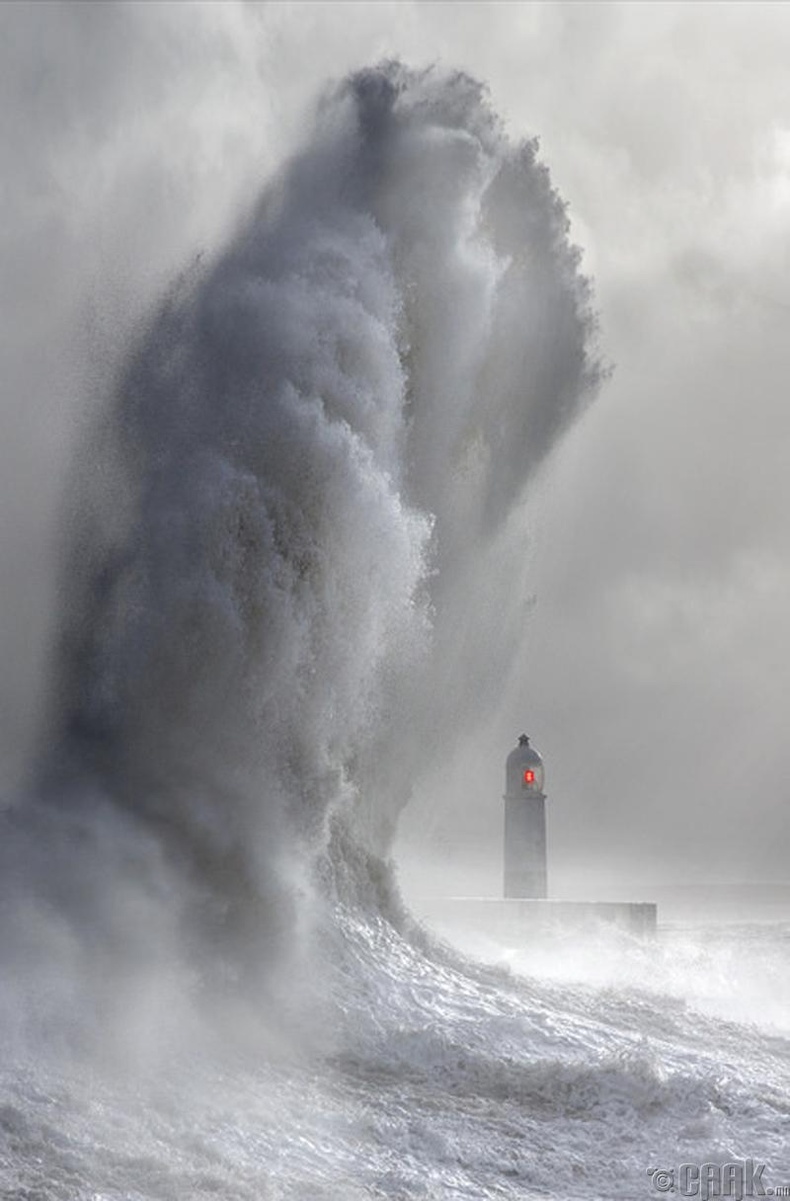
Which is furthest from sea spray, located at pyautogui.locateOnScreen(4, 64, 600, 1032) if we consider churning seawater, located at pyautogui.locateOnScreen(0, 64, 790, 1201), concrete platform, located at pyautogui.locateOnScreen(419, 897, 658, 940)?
concrete platform, located at pyautogui.locateOnScreen(419, 897, 658, 940)

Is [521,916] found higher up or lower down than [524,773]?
lower down

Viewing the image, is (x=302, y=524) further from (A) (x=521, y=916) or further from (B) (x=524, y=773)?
(B) (x=524, y=773)

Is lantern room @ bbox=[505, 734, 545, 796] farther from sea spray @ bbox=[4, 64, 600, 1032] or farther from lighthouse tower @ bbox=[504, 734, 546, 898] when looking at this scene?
sea spray @ bbox=[4, 64, 600, 1032]

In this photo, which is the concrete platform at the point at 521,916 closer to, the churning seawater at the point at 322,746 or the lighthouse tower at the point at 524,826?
the churning seawater at the point at 322,746

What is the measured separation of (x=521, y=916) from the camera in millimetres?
17531

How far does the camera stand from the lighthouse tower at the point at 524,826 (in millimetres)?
19734

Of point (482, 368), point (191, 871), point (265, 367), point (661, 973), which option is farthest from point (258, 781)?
point (661, 973)

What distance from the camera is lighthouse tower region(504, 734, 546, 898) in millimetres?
19734

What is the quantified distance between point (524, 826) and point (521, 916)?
8.22ft

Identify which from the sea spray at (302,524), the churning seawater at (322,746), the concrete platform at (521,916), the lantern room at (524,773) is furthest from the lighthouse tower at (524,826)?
the sea spray at (302,524)

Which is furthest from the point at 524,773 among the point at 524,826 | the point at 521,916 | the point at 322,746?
the point at 322,746

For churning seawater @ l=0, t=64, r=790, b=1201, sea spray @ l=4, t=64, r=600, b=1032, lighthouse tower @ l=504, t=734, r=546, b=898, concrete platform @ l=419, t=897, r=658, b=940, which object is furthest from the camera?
lighthouse tower @ l=504, t=734, r=546, b=898

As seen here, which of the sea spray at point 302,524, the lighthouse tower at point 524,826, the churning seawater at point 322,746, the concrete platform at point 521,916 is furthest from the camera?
the lighthouse tower at point 524,826

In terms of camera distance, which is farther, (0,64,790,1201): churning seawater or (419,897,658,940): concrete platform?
(419,897,658,940): concrete platform
